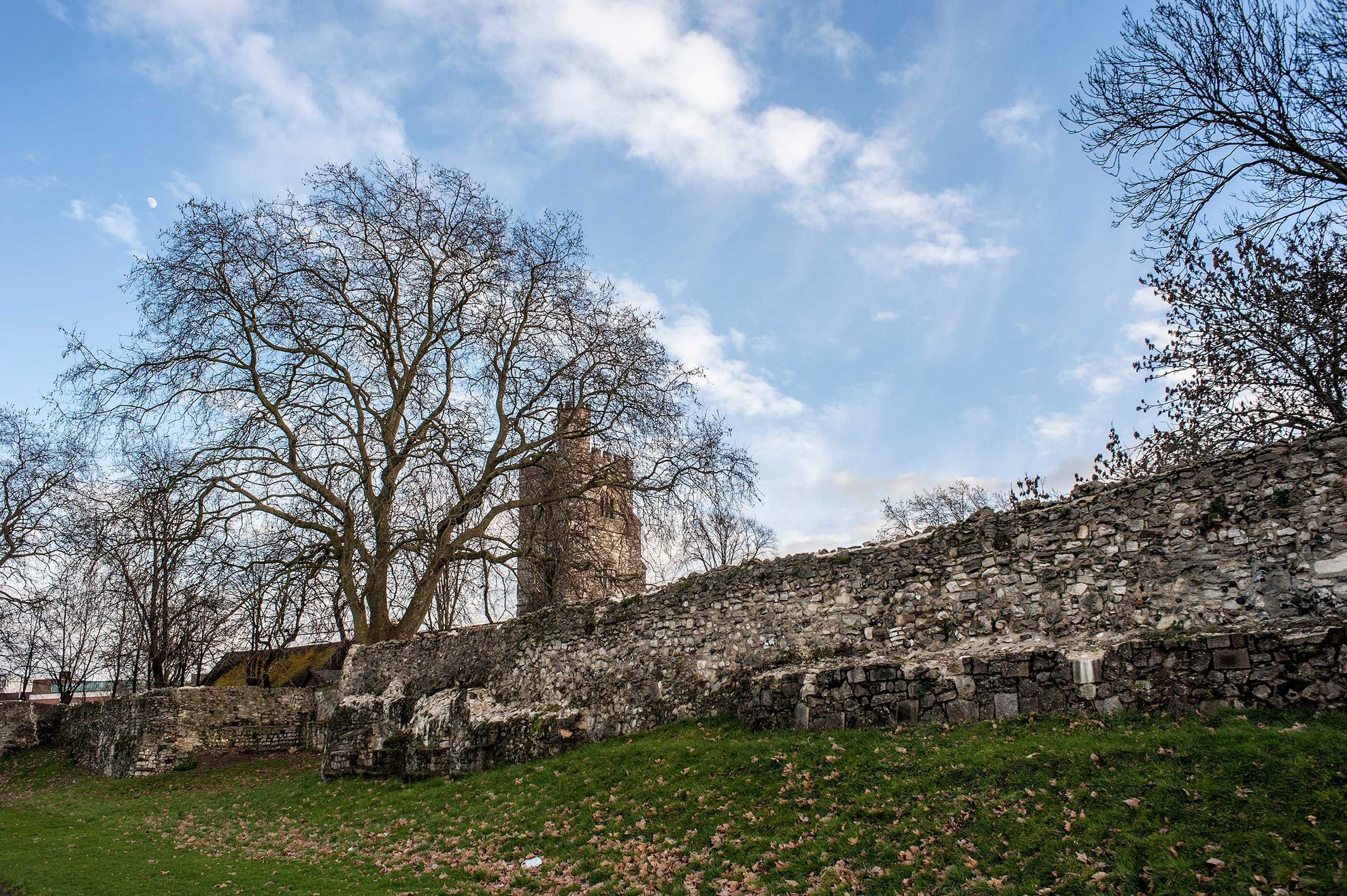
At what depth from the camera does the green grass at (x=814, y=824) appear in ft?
18.9

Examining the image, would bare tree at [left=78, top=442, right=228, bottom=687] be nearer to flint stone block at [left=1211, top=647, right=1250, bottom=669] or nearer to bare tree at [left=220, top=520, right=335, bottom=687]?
bare tree at [left=220, top=520, right=335, bottom=687]

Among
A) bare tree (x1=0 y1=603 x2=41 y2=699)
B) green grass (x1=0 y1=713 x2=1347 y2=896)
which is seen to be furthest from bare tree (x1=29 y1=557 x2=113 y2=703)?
green grass (x1=0 y1=713 x2=1347 y2=896)

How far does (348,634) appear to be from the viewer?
91.6 ft

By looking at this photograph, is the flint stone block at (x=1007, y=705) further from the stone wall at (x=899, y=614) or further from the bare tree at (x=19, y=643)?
the bare tree at (x=19, y=643)

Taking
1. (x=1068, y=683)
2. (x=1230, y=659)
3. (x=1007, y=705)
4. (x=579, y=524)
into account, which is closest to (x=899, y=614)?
(x=1007, y=705)

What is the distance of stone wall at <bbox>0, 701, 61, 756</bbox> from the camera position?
31.8m

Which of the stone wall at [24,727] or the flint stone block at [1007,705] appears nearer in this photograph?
the flint stone block at [1007,705]

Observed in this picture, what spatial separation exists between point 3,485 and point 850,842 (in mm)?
30628

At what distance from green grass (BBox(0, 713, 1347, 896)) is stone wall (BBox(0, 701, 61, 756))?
22.4 m

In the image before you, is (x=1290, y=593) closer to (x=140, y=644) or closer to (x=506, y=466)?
(x=506, y=466)

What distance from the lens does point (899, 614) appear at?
1141 cm

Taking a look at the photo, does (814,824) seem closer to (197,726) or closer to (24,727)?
(197,726)

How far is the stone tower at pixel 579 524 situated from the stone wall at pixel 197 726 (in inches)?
329

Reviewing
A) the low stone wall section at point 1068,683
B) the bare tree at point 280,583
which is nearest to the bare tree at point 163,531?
the bare tree at point 280,583
